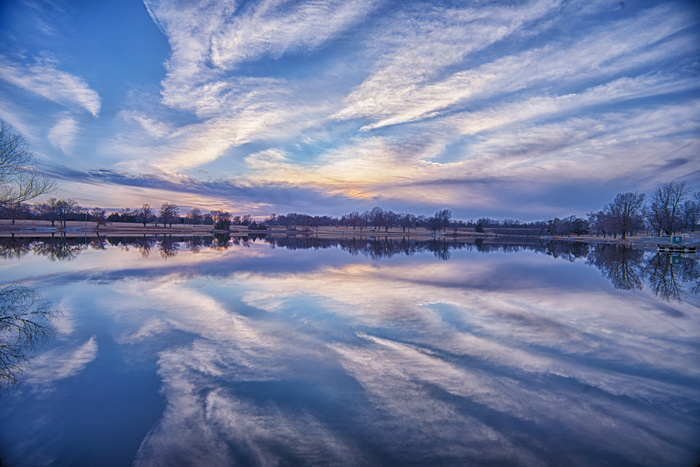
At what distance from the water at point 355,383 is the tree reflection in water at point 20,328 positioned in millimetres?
230

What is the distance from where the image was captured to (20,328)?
8.27 m

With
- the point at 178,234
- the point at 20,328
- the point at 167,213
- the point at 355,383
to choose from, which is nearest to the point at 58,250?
the point at 20,328

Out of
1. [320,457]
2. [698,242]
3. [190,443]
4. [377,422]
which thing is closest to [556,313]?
[377,422]

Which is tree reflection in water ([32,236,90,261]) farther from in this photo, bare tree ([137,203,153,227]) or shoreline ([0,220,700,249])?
bare tree ([137,203,153,227])

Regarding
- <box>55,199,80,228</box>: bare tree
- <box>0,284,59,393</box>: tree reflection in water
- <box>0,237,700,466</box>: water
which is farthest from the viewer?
<box>55,199,80,228</box>: bare tree

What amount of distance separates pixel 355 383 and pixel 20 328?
917cm

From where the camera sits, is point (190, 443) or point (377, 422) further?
point (377, 422)

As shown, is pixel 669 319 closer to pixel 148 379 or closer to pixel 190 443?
pixel 190 443

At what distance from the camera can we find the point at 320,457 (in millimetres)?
3777

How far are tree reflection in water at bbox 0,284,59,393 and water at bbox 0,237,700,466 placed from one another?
230mm

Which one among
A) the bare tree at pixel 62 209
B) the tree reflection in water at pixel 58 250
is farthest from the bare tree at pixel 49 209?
the tree reflection in water at pixel 58 250

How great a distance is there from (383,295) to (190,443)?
9225 millimetres

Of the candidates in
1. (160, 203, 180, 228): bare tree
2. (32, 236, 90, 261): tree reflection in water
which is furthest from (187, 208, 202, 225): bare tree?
(32, 236, 90, 261): tree reflection in water

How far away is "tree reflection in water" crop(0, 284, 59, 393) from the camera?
6.13 metres
